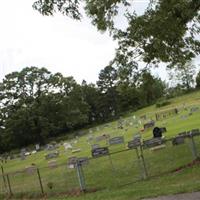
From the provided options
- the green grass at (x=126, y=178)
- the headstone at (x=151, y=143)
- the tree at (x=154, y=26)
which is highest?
the tree at (x=154, y=26)

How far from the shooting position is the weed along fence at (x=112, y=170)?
1864cm

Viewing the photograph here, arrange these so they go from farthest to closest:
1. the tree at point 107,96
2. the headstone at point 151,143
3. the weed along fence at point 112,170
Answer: the tree at point 107,96 → the headstone at point 151,143 → the weed along fence at point 112,170

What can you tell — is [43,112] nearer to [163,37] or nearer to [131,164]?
[131,164]

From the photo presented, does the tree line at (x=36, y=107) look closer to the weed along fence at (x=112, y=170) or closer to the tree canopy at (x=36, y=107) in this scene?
the tree canopy at (x=36, y=107)

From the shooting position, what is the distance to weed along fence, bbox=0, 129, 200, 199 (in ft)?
61.2

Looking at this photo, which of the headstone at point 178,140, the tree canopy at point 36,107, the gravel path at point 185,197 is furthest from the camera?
the tree canopy at point 36,107

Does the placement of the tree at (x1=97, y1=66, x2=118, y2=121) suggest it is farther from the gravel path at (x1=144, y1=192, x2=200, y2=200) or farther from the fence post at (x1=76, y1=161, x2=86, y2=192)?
the gravel path at (x1=144, y1=192, x2=200, y2=200)

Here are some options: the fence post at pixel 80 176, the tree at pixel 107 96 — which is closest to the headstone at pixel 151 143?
the fence post at pixel 80 176

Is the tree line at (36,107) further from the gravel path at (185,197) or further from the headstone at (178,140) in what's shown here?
the gravel path at (185,197)

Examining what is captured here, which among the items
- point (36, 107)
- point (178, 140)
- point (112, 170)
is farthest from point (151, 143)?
point (36, 107)

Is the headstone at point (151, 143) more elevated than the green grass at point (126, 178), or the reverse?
the headstone at point (151, 143)

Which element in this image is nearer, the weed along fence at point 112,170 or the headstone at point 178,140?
the weed along fence at point 112,170

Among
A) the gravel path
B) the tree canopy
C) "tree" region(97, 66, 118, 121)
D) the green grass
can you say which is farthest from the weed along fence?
"tree" region(97, 66, 118, 121)

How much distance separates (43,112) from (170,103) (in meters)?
26.4
